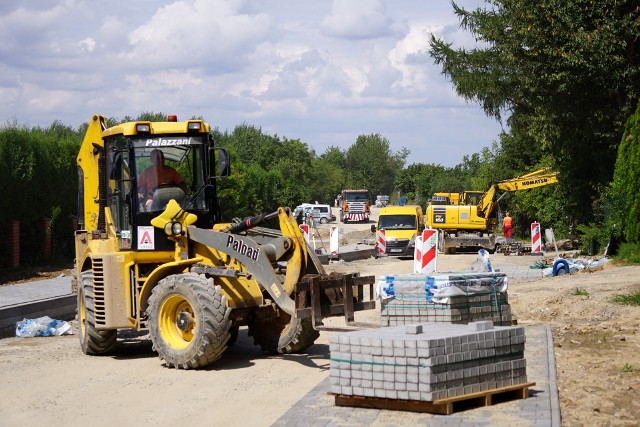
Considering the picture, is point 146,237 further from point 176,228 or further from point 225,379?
point 225,379

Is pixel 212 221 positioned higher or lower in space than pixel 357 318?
higher

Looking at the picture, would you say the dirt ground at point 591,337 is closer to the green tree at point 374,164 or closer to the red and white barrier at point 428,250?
the red and white barrier at point 428,250

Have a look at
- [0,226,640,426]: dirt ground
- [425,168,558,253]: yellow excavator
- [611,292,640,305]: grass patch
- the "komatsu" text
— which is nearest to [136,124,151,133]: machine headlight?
the "komatsu" text

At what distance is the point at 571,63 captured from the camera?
28.8 metres

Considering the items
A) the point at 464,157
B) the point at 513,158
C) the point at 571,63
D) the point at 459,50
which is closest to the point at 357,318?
the point at 571,63

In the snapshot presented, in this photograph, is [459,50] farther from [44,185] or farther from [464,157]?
[464,157]

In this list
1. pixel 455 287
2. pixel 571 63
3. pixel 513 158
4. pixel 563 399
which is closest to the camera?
pixel 563 399

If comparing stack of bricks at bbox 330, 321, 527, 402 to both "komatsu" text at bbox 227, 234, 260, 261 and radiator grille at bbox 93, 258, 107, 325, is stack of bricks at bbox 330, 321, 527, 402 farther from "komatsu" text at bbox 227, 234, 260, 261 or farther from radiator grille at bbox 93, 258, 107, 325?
radiator grille at bbox 93, 258, 107, 325

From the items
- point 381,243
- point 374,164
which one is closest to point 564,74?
point 381,243

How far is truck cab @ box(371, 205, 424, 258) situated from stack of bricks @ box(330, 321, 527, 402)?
28512mm

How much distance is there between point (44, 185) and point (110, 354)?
1849cm

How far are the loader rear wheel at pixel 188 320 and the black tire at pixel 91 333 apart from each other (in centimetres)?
161

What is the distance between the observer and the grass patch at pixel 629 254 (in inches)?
984

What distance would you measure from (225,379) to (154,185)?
333cm
